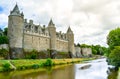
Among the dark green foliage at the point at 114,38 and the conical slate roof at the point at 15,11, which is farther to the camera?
the conical slate roof at the point at 15,11

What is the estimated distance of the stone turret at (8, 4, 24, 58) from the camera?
49531 mm

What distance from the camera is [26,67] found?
127ft

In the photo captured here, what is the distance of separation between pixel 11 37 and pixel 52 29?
19559 mm

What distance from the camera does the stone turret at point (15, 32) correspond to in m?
49.5

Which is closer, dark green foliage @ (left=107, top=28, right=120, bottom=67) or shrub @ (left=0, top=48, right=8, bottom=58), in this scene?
dark green foliage @ (left=107, top=28, right=120, bottom=67)

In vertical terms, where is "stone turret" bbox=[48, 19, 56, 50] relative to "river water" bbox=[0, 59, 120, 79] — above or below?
above

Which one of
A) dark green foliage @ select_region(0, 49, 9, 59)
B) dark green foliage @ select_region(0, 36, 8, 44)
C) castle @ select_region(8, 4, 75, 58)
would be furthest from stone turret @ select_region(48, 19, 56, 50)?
dark green foliage @ select_region(0, 49, 9, 59)

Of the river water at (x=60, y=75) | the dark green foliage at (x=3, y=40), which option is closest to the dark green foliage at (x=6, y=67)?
the river water at (x=60, y=75)

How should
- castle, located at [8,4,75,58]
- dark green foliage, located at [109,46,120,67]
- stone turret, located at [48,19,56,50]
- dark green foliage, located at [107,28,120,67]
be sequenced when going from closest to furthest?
dark green foliage, located at [109,46,120,67]
dark green foliage, located at [107,28,120,67]
castle, located at [8,4,75,58]
stone turret, located at [48,19,56,50]

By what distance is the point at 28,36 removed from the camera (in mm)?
55219

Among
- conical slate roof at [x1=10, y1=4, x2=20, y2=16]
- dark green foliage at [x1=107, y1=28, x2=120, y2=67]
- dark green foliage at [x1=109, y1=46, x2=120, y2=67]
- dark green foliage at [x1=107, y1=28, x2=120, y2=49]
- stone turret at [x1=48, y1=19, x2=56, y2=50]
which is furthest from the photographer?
stone turret at [x1=48, y1=19, x2=56, y2=50]

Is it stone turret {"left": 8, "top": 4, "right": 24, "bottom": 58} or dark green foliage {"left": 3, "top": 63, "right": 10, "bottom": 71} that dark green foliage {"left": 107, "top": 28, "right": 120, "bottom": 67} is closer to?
dark green foliage {"left": 3, "top": 63, "right": 10, "bottom": 71}

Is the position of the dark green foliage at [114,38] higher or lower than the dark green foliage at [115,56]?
higher

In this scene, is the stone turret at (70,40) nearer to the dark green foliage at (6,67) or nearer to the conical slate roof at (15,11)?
the conical slate roof at (15,11)
